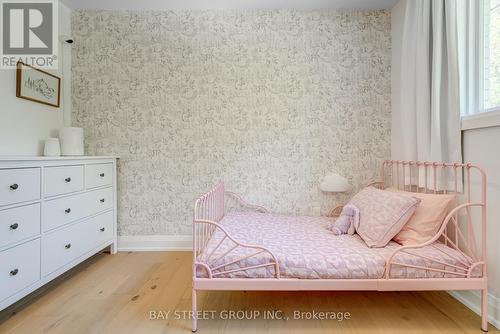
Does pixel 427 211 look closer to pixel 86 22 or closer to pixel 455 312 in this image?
pixel 455 312

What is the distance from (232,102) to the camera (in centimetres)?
274

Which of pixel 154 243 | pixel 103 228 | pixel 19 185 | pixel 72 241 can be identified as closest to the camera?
pixel 19 185

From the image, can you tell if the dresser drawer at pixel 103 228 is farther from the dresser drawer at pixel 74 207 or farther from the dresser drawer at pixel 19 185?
the dresser drawer at pixel 19 185

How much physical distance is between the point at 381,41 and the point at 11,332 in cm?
360

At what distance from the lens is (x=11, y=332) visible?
61.4 inches

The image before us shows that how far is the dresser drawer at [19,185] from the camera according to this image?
1545mm

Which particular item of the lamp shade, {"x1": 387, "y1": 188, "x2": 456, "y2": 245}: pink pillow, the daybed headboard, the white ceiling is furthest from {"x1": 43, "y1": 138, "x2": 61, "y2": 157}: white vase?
the daybed headboard

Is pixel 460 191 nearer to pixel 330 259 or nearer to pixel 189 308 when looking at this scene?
pixel 330 259

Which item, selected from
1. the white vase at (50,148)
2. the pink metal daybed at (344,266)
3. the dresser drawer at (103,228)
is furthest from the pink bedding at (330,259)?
the white vase at (50,148)

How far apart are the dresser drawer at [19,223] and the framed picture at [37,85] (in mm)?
1087

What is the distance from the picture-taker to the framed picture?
221 centimetres

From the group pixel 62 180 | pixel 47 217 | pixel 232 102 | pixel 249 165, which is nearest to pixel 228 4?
pixel 232 102

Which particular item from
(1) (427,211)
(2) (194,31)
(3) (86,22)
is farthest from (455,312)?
(3) (86,22)

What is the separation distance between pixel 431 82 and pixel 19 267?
298 centimetres
